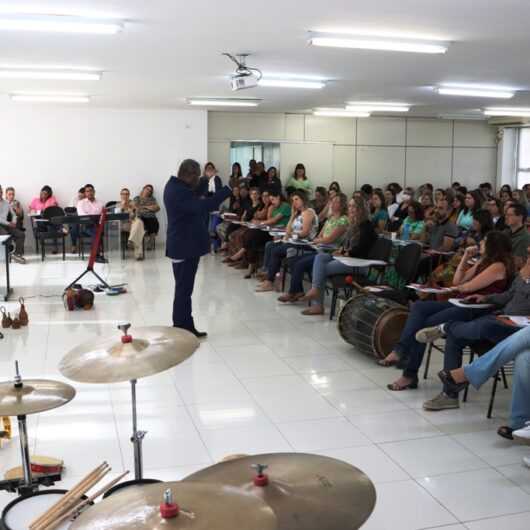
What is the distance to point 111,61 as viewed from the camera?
7.32m

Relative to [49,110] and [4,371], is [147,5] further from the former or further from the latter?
[49,110]

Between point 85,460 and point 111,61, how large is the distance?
16.1 ft

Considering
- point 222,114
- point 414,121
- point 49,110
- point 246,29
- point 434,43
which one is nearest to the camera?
point 246,29

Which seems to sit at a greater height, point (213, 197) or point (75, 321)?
point (213, 197)

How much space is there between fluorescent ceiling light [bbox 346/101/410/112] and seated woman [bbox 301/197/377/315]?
16.6 ft

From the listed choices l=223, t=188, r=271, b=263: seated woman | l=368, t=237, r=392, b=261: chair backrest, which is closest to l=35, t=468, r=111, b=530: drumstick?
l=368, t=237, r=392, b=261: chair backrest

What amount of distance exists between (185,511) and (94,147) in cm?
1199

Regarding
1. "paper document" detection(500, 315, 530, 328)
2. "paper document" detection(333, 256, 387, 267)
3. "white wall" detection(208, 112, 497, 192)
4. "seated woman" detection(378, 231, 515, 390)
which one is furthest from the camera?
"white wall" detection(208, 112, 497, 192)

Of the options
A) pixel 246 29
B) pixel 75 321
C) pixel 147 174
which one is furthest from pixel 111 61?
pixel 147 174

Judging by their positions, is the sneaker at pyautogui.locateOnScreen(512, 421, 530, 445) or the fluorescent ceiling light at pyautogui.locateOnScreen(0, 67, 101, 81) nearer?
the sneaker at pyautogui.locateOnScreen(512, 421, 530, 445)

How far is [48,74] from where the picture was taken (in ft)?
27.5

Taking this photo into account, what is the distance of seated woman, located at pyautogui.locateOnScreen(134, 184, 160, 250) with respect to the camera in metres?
12.3

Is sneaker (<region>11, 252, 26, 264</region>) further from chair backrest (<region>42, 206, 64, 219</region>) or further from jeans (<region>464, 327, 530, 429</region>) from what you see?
jeans (<region>464, 327, 530, 429</region>)

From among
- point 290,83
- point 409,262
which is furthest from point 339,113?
point 409,262
